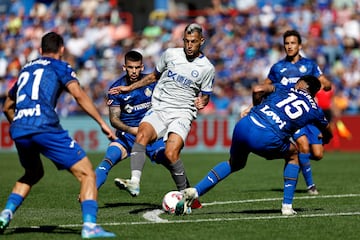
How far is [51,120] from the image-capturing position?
946cm

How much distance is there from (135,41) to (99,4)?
347cm

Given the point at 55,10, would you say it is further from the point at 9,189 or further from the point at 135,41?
the point at 9,189

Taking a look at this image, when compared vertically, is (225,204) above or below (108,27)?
below

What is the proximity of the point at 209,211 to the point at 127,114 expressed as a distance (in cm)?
234

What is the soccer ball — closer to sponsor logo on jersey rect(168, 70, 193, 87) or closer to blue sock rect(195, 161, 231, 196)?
blue sock rect(195, 161, 231, 196)

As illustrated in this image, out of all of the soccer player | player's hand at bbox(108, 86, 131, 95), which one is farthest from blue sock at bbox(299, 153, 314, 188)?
player's hand at bbox(108, 86, 131, 95)

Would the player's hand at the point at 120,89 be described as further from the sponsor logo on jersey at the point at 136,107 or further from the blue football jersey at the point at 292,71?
the blue football jersey at the point at 292,71

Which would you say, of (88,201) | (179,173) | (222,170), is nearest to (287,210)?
(222,170)

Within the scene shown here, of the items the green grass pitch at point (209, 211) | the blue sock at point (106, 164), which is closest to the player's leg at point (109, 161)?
the blue sock at point (106, 164)

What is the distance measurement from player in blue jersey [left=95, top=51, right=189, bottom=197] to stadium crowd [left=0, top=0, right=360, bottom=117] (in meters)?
15.7

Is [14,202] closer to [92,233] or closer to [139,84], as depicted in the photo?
[92,233]

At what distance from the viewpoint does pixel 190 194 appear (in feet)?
37.3

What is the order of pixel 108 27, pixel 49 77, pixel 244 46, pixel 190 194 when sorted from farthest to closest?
pixel 108 27 → pixel 244 46 → pixel 190 194 → pixel 49 77

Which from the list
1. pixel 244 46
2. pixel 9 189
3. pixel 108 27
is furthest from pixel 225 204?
pixel 108 27
